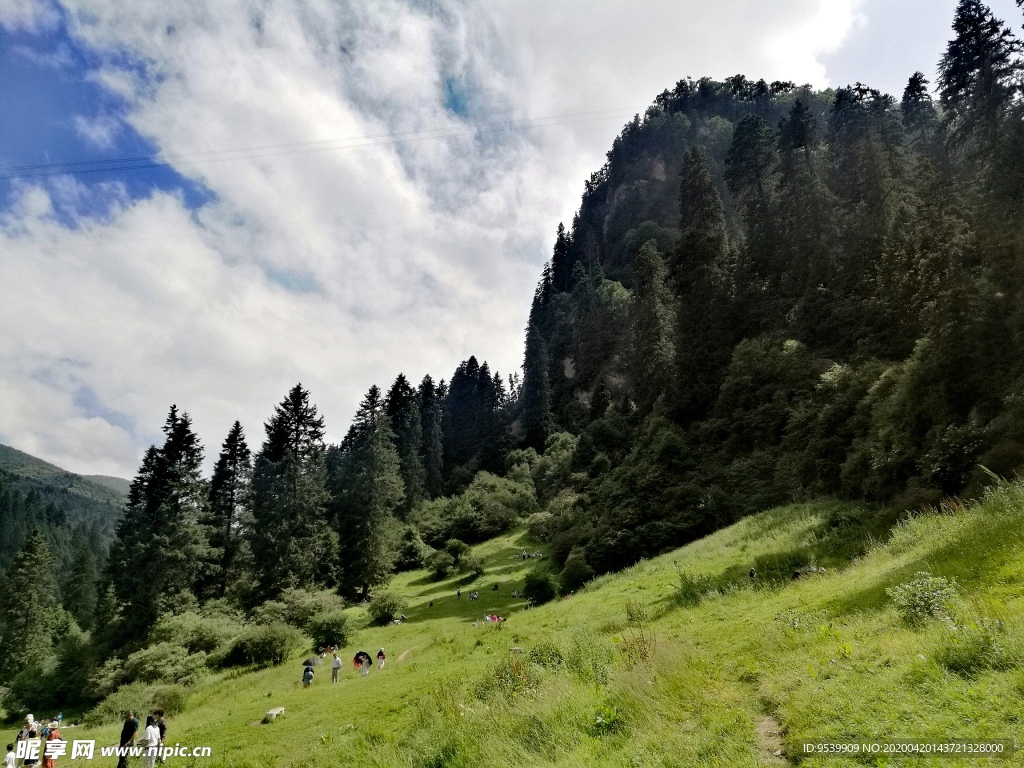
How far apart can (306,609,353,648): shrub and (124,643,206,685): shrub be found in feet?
22.6

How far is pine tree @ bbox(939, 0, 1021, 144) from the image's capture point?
25.7m

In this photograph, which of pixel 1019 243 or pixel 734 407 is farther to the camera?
pixel 734 407

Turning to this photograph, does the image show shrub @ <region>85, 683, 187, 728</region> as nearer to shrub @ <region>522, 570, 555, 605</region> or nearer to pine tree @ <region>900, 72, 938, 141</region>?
shrub @ <region>522, 570, 555, 605</region>

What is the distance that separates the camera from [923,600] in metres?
8.63

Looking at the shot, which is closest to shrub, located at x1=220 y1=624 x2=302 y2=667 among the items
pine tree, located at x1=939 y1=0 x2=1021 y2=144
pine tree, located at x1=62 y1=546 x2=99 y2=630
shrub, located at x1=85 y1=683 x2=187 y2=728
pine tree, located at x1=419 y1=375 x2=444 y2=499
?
shrub, located at x1=85 y1=683 x2=187 y2=728

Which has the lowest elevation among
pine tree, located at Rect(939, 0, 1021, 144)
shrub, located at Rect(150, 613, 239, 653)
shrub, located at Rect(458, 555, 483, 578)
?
shrub, located at Rect(150, 613, 239, 653)

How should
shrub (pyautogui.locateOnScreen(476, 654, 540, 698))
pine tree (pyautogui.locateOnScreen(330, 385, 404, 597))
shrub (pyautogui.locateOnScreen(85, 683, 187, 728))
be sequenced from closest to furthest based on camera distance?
shrub (pyautogui.locateOnScreen(476, 654, 540, 698)) → shrub (pyautogui.locateOnScreen(85, 683, 187, 728)) → pine tree (pyautogui.locateOnScreen(330, 385, 404, 597))

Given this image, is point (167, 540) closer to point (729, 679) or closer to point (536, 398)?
point (729, 679)

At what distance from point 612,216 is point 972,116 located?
10558 cm

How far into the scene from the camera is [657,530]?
115 feet

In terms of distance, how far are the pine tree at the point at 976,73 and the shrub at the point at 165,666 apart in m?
53.2

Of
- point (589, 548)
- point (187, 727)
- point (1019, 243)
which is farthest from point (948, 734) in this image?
point (589, 548)

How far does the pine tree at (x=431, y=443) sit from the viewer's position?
94.9 meters

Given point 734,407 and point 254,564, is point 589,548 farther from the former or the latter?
point 254,564
